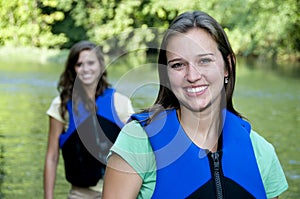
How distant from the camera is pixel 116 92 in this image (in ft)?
15.1

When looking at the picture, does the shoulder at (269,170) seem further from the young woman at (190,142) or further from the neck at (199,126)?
the neck at (199,126)

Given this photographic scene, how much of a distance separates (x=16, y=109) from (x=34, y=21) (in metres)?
11.6

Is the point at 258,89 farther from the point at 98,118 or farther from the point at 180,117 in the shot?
the point at 180,117

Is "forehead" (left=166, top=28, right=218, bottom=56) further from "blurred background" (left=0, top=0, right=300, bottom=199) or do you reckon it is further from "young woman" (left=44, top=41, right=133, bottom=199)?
"young woman" (left=44, top=41, right=133, bottom=199)

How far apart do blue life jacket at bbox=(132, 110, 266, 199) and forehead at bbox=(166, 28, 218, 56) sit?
23cm

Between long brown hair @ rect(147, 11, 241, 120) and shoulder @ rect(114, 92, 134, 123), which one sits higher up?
long brown hair @ rect(147, 11, 241, 120)

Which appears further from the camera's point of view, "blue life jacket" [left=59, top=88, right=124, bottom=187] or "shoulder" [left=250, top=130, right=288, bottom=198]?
"blue life jacket" [left=59, top=88, right=124, bottom=187]

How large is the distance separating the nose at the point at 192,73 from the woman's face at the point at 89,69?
2499 millimetres

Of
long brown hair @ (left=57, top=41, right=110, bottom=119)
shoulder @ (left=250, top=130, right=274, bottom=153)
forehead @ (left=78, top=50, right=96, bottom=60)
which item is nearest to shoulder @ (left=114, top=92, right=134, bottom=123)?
long brown hair @ (left=57, top=41, right=110, bottom=119)

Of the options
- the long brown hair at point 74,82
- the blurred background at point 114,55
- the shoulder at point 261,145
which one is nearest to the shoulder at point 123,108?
the blurred background at point 114,55

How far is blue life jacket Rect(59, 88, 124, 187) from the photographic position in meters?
4.52

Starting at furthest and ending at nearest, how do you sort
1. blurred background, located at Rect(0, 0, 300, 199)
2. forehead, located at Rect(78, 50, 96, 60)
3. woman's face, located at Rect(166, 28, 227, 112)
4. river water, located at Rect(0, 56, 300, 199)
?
1. river water, located at Rect(0, 56, 300, 199)
2. blurred background, located at Rect(0, 0, 300, 199)
3. forehead, located at Rect(78, 50, 96, 60)
4. woman's face, located at Rect(166, 28, 227, 112)

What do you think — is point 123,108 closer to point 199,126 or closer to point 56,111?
point 56,111

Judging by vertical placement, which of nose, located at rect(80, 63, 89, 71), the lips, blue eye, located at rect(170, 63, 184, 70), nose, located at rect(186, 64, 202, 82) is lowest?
nose, located at rect(80, 63, 89, 71)
